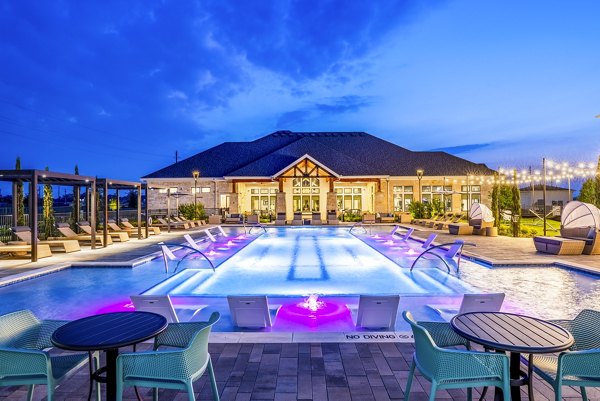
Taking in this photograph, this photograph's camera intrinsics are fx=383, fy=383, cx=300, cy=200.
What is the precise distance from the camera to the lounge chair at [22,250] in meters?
12.1

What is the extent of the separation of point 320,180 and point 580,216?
1999 cm

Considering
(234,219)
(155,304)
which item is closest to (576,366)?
(155,304)

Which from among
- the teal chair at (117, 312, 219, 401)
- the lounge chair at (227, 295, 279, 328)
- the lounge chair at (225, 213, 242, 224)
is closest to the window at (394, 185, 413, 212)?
the lounge chair at (225, 213, 242, 224)

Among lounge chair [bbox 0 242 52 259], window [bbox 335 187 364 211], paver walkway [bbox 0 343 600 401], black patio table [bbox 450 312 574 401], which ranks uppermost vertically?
window [bbox 335 187 364 211]

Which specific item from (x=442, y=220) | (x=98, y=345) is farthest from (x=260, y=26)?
(x=98, y=345)

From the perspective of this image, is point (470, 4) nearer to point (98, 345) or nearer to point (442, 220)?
point (442, 220)

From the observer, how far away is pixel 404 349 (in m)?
4.61

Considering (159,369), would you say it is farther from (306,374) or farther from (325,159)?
(325,159)

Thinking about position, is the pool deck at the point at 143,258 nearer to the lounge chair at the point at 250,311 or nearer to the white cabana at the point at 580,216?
the white cabana at the point at 580,216

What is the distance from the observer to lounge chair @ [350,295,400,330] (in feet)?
18.1

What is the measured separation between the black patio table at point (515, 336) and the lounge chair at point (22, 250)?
528 inches

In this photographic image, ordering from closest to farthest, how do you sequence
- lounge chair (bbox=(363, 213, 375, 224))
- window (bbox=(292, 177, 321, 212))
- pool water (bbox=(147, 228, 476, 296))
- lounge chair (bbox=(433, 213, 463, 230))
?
pool water (bbox=(147, 228, 476, 296)) → lounge chair (bbox=(433, 213, 463, 230)) → lounge chair (bbox=(363, 213, 375, 224)) → window (bbox=(292, 177, 321, 212))

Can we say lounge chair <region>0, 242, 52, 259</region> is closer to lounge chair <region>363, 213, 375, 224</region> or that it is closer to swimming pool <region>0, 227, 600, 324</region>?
swimming pool <region>0, 227, 600, 324</region>

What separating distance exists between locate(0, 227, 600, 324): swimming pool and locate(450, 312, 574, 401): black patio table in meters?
4.24
